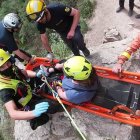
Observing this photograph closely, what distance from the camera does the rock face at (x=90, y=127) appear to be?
16.2 ft

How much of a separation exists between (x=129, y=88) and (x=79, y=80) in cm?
97

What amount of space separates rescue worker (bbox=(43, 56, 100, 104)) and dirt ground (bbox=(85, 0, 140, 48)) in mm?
3765

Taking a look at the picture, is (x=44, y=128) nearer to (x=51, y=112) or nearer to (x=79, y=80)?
(x=51, y=112)

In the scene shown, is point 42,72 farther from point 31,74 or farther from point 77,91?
point 77,91

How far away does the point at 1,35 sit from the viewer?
5.90 metres

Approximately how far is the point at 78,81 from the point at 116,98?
2.66ft

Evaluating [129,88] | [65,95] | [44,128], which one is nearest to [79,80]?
[65,95]

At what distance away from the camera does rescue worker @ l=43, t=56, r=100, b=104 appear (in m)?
4.23

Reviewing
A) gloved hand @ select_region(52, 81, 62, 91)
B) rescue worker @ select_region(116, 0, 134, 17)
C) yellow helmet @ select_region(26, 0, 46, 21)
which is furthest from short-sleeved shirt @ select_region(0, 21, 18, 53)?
rescue worker @ select_region(116, 0, 134, 17)

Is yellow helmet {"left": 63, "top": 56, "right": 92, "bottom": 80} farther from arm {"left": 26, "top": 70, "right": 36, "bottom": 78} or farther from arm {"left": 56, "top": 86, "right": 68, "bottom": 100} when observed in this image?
arm {"left": 26, "top": 70, "right": 36, "bottom": 78}

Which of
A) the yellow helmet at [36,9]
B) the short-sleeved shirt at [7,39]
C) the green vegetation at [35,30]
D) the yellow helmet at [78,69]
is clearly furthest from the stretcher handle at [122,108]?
the green vegetation at [35,30]

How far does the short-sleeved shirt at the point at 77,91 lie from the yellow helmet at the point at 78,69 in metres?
0.26

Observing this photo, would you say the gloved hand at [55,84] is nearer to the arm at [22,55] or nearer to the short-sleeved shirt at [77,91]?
the short-sleeved shirt at [77,91]

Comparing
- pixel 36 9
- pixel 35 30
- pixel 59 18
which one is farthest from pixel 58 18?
pixel 35 30
